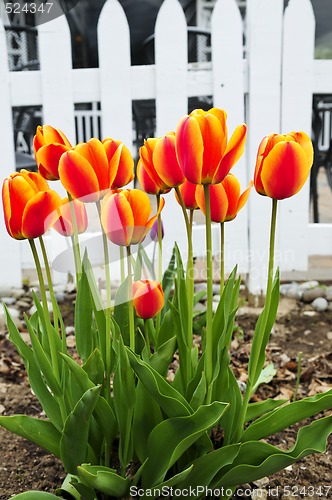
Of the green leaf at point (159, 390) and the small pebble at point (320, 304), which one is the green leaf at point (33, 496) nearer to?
the green leaf at point (159, 390)

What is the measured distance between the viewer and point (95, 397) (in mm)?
897

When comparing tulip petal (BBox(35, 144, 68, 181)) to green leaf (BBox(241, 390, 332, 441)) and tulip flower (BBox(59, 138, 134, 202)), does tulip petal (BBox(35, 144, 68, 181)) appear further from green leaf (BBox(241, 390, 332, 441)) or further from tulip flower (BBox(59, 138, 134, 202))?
green leaf (BBox(241, 390, 332, 441))

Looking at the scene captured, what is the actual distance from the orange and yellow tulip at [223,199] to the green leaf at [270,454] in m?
0.35

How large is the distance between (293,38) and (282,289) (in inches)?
39.0

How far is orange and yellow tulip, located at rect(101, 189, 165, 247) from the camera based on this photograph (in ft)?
2.84

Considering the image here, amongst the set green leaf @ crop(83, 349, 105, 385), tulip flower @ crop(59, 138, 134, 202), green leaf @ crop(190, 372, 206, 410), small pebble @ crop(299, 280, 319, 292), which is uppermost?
tulip flower @ crop(59, 138, 134, 202)

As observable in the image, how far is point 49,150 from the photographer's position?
95cm

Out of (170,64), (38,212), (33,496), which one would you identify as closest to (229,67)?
(170,64)

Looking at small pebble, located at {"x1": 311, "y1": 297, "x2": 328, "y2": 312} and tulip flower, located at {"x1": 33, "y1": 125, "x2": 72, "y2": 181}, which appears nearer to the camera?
tulip flower, located at {"x1": 33, "y1": 125, "x2": 72, "y2": 181}

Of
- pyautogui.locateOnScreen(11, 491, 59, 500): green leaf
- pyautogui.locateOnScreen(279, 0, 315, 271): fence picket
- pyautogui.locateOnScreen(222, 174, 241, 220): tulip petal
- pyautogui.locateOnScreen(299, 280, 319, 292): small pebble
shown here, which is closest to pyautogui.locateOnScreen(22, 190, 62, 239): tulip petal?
pyautogui.locateOnScreen(222, 174, 241, 220): tulip petal

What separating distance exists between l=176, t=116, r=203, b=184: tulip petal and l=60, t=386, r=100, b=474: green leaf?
326mm

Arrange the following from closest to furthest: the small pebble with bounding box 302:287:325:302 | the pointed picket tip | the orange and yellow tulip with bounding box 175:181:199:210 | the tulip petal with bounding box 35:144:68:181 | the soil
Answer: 1. the tulip petal with bounding box 35:144:68:181
2. the orange and yellow tulip with bounding box 175:181:199:210
3. the soil
4. the pointed picket tip
5. the small pebble with bounding box 302:287:325:302

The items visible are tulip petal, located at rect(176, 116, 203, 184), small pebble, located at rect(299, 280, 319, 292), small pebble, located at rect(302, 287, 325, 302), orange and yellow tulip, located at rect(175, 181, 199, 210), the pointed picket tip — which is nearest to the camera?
tulip petal, located at rect(176, 116, 203, 184)

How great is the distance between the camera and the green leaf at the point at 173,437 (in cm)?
90
